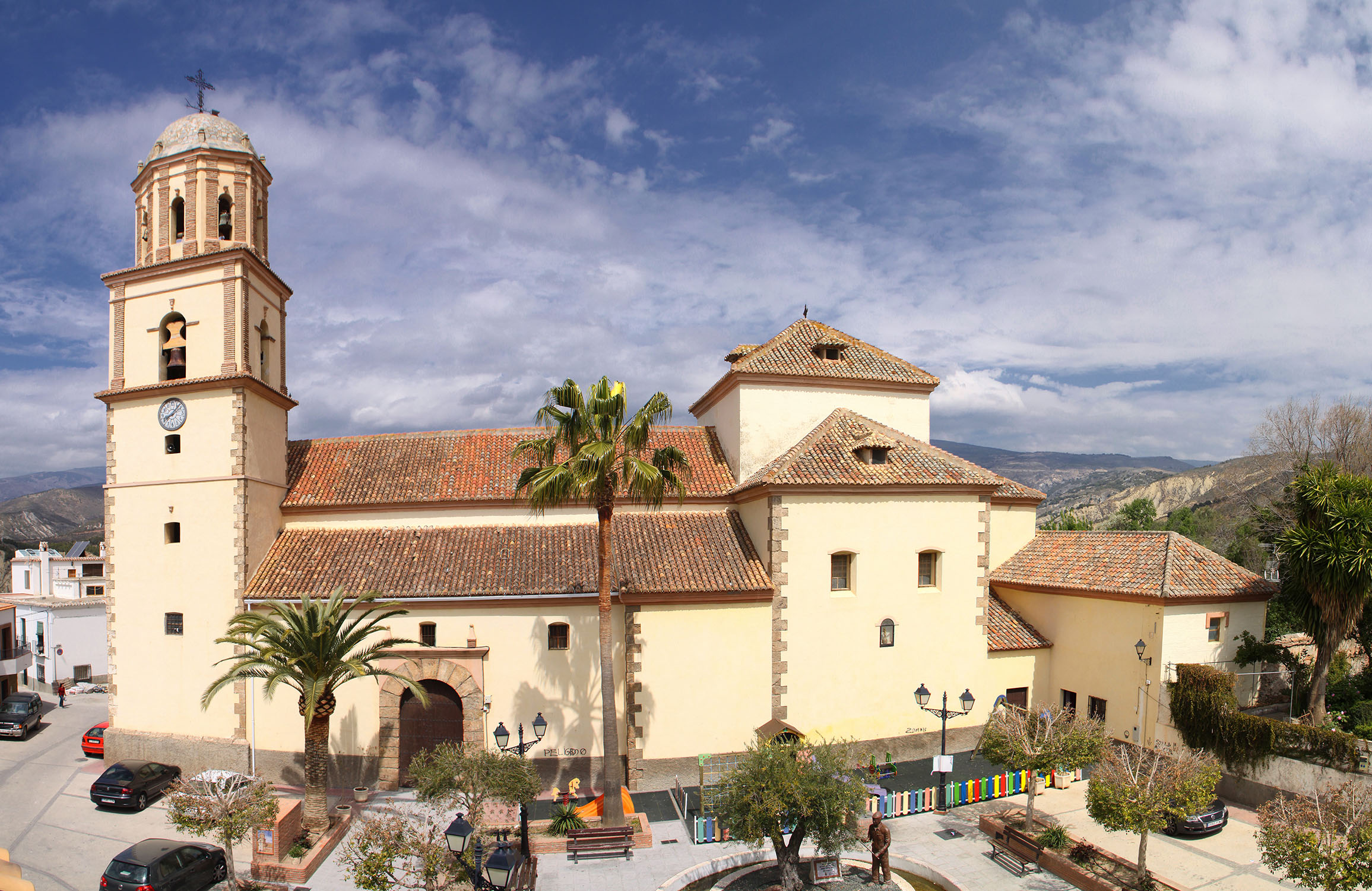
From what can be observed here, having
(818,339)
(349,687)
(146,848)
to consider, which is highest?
(818,339)

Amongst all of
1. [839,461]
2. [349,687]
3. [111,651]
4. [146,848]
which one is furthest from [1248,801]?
[111,651]

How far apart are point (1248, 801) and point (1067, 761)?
624 centimetres

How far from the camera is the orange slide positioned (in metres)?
17.3

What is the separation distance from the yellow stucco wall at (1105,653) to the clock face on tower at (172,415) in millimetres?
25608

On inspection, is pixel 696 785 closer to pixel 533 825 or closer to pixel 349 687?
pixel 533 825

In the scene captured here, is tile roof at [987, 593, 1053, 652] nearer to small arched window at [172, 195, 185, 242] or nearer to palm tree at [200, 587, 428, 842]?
palm tree at [200, 587, 428, 842]

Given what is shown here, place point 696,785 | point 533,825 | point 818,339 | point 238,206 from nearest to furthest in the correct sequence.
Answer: point 533,825, point 696,785, point 238,206, point 818,339

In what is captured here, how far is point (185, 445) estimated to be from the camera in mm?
20359

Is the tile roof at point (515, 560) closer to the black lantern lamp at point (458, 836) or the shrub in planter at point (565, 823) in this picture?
the shrub in planter at point (565, 823)

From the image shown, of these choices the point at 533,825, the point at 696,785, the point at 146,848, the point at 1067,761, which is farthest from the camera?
the point at 696,785

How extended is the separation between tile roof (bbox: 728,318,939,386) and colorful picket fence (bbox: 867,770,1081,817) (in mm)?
12132

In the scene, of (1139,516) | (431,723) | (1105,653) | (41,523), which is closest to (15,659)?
(431,723)

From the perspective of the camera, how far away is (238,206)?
21031mm

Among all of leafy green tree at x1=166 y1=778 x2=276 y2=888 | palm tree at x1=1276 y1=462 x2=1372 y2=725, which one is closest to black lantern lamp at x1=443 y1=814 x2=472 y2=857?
leafy green tree at x1=166 y1=778 x2=276 y2=888
